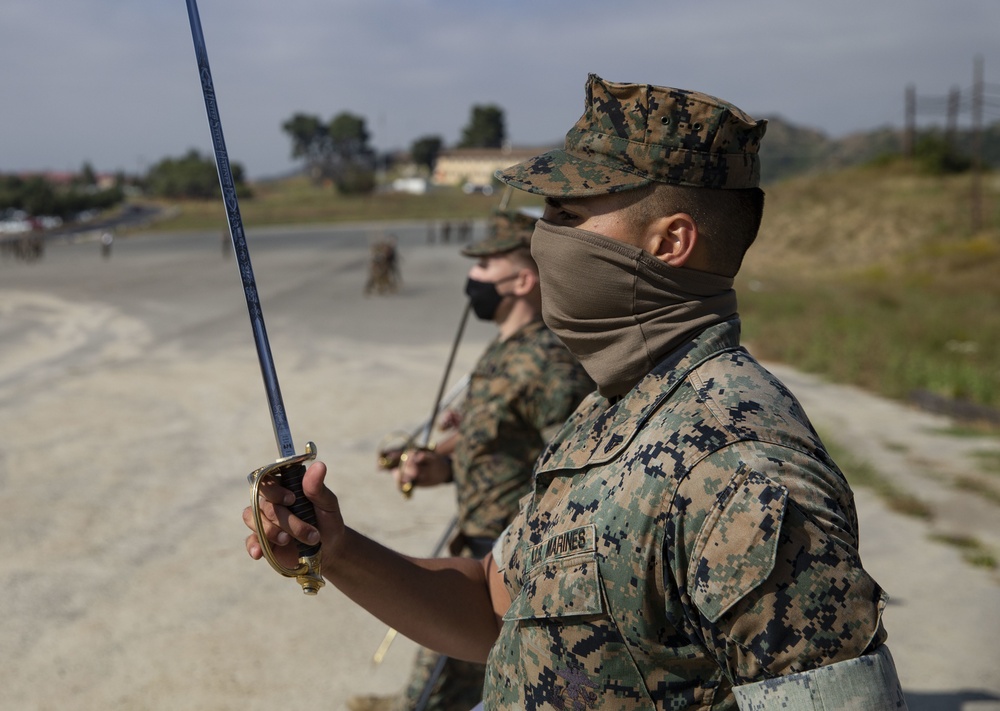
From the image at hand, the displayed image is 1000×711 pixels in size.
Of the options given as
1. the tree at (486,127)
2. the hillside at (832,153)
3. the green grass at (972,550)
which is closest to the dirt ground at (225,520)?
the green grass at (972,550)

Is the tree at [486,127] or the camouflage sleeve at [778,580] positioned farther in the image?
the tree at [486,127]

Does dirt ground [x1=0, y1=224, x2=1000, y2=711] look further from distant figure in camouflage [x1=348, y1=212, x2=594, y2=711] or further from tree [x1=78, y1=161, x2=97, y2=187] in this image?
tree [x1=78, y1=161, x2=97, y2=187]

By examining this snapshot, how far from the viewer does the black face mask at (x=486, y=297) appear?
359cm

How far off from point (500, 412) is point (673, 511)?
195 cm

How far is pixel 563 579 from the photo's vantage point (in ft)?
5.04

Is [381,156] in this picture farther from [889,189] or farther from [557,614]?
[557,614]

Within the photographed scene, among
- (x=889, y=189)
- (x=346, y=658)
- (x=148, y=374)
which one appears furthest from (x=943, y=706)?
(x=889, y=189)

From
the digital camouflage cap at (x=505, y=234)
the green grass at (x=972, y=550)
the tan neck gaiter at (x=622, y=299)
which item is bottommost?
the green grass at (x=972, y=550)

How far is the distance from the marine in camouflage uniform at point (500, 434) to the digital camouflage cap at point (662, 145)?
1.71 m

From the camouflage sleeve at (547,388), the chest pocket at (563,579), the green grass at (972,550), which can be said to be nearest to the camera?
the chest pocket at (563,579)

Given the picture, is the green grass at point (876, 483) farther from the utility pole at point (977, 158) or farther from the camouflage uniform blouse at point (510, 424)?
the utility pole at point (977, 158)

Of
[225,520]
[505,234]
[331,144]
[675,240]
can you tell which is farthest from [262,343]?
[331,144]

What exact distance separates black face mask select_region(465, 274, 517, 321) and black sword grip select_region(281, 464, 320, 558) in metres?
1.97

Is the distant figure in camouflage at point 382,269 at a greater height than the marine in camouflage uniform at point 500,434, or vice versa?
the marine in camouflage uniform at point 500,434
